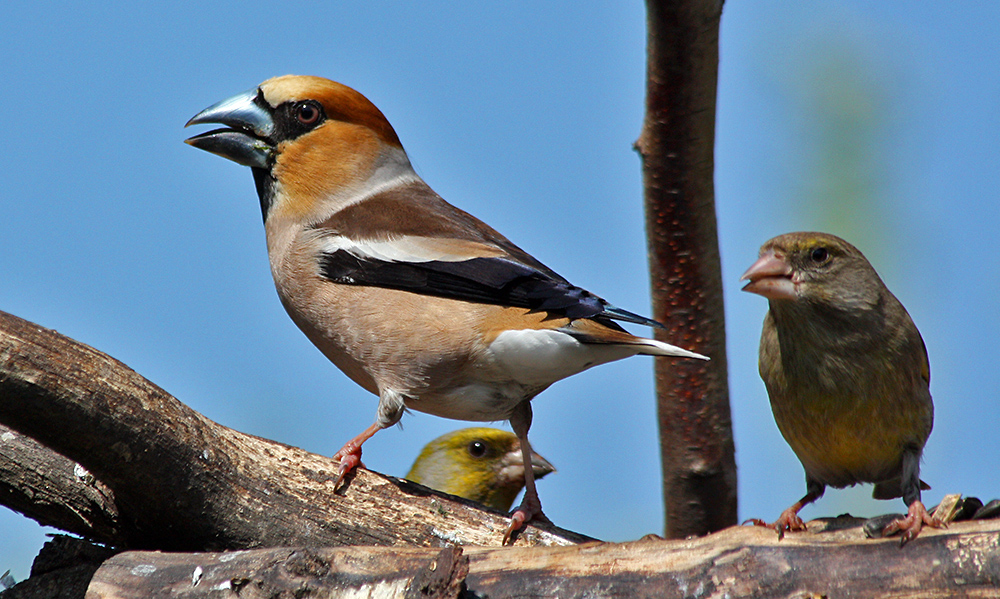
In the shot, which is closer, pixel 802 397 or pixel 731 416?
pixel 802 397

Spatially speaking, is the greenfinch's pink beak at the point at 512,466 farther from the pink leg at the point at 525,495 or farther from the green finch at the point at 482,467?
the pink leg at the point at 525,495

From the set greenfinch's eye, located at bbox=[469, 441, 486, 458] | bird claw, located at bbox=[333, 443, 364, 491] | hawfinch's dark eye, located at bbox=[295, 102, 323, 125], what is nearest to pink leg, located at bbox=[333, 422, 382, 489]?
bird claw, located at bbox=[333, 443, 364, 491]

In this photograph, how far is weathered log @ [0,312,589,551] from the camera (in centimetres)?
281

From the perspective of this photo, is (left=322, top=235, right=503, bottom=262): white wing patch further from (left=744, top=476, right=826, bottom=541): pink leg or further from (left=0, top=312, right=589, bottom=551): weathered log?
(left=744, top=476, right=826, bottom=541): pink leg

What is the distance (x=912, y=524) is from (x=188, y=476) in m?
2.40

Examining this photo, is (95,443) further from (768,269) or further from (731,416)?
(731,416)

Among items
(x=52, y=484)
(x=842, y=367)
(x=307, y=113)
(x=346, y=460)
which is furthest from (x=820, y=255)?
(x=52, y=484)

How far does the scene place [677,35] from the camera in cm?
352

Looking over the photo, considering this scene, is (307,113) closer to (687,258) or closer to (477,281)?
(477,281)

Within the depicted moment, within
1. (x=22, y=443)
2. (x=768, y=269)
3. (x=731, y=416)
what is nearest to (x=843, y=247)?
(x=768, y=269)

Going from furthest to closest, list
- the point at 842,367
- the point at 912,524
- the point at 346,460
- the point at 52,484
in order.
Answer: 1. the point at 346,460
2. the point at 842,367
3. the point at 52,484
4. the point at 912,524

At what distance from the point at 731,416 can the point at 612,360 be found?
1.17 meters

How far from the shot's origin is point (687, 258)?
4.25 metres

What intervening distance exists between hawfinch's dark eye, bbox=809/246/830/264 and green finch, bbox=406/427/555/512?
277 cm
